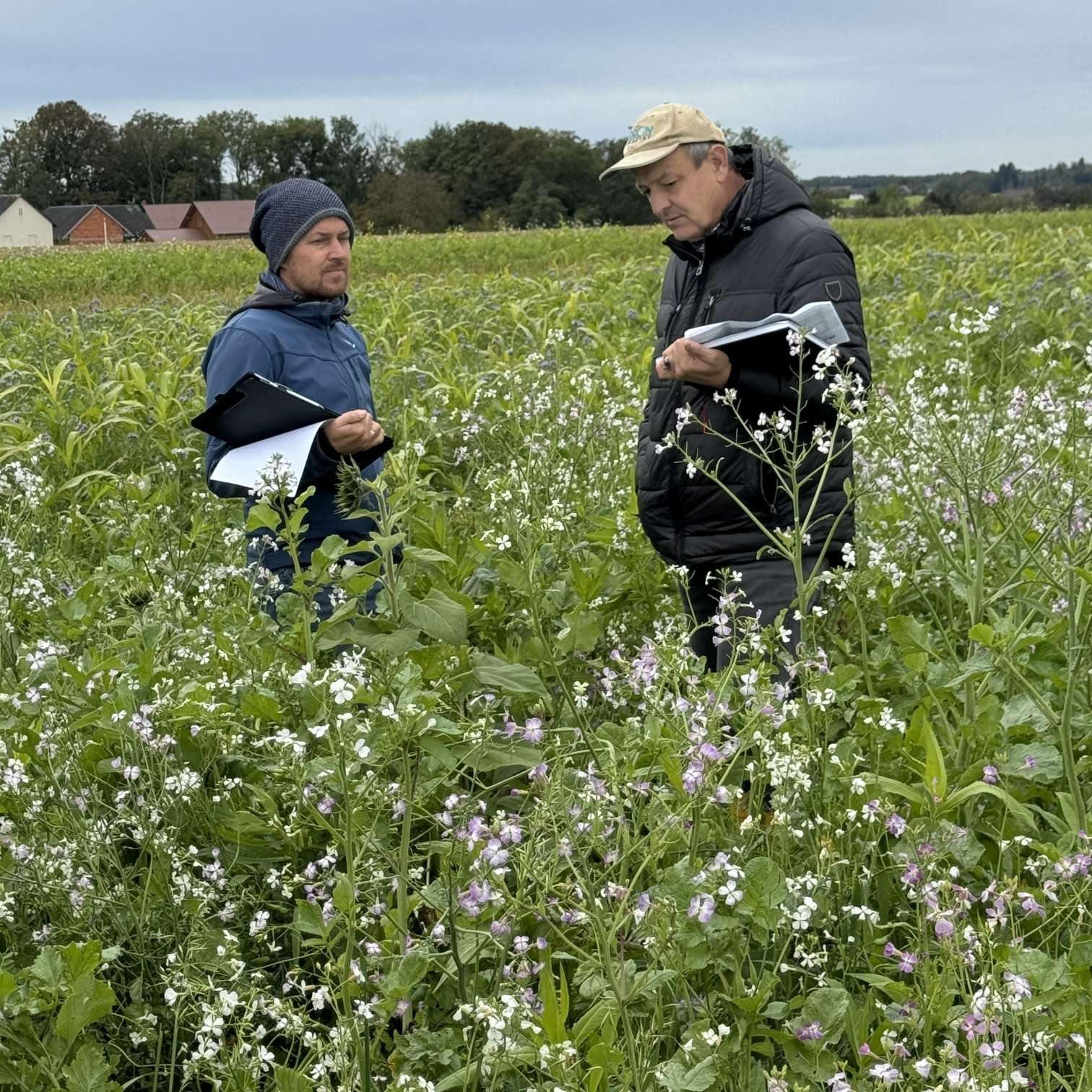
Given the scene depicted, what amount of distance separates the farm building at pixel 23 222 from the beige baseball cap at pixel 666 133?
3279 inches

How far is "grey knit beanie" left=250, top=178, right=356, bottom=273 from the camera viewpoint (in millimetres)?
3732

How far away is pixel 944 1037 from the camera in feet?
6.83

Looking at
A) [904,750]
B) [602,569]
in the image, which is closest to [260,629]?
[602,569]

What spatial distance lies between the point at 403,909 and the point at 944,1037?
98 centimetres

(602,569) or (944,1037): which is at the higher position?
(602,569)

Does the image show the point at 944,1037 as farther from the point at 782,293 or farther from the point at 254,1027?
the point at 782,293

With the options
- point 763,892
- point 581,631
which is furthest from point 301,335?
point 763,892

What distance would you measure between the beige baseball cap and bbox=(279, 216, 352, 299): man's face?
945 mm

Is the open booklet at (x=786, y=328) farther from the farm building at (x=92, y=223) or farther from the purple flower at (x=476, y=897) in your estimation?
the farm building at (x=92, y=223)

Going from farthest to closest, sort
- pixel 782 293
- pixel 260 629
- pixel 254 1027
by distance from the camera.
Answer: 1. pixel 782 293
2. pixel 260 629
3. pixel 254 1027

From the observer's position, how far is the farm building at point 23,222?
78.9m

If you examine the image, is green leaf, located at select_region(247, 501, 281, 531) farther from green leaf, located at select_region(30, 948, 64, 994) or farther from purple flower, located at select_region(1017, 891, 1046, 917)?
purple flower, located at select_region(1017, 891, 1046, 917)

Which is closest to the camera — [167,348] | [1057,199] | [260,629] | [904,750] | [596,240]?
[904,750]

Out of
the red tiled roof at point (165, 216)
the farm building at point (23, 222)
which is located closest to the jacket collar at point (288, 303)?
the farm building at point (23, 222)
